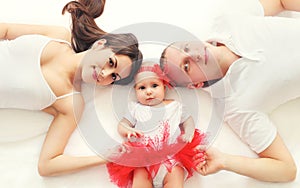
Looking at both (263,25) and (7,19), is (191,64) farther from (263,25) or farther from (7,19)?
(7,19)

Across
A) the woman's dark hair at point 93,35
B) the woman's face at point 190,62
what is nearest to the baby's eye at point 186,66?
the woman's face at point 190,62

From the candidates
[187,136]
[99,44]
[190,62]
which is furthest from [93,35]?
[187,136]

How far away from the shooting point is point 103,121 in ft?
4.30

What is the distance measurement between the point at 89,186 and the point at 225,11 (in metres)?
0.62

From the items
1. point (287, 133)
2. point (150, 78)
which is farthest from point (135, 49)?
point (287, 133)

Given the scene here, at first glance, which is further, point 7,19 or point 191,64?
point 7,19

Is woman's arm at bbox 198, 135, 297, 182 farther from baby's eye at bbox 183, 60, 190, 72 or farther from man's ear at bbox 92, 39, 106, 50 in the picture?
man's ear at bbox 92, 39, 106, 50

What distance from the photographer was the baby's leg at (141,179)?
119cm

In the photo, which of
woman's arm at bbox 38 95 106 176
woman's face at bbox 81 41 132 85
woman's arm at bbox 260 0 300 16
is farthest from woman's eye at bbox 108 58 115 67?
woman's arm at bbox 260 0 300 16

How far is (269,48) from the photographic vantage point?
128cm

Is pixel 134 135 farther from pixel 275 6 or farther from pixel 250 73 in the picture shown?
pixel 275 6

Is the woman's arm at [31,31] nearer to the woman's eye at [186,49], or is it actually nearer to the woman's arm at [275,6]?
the woman's eye at [186,49]

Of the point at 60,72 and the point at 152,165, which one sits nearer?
the point at 152,165

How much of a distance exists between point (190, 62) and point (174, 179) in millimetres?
317
